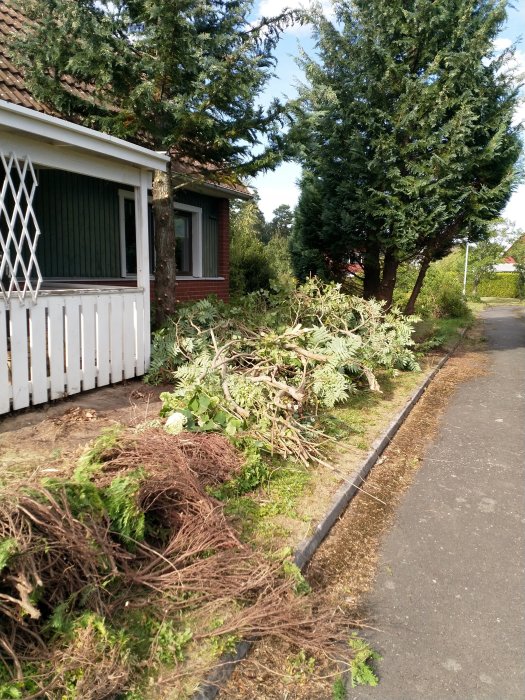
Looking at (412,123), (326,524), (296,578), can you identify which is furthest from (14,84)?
(296,578)

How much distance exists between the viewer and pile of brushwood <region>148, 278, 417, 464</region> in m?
4.87

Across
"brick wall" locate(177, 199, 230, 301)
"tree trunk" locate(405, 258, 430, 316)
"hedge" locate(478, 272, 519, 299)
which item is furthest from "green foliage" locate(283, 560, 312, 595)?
"hedge" locate(478, 272, 519, 299)

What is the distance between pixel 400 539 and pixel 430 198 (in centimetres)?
841

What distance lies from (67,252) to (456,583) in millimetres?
8276

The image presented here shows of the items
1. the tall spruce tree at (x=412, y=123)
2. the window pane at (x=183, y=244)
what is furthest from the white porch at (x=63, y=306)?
the window pane at (x=183, y=244)

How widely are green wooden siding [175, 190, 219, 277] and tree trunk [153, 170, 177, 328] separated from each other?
449 cm

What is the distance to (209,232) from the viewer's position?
13562 mm

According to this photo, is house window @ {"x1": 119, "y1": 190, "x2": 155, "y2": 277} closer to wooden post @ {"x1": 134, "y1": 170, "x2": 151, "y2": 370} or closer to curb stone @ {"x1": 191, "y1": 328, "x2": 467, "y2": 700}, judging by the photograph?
wooden post @ {"x1": 134, "y1": 170, "x2": 151, "y2": 370}

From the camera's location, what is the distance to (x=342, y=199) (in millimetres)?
11602

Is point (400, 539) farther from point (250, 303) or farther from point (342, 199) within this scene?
point (342, 199)

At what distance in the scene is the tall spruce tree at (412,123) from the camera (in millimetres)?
10281

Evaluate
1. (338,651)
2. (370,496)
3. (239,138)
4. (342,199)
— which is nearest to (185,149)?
(239,138)

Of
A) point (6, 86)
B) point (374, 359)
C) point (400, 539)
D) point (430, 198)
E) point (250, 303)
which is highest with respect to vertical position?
point (6, 86)

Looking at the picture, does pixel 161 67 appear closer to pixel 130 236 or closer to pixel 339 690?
pixel 130 236
